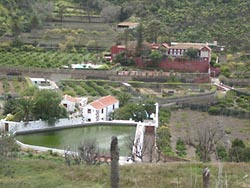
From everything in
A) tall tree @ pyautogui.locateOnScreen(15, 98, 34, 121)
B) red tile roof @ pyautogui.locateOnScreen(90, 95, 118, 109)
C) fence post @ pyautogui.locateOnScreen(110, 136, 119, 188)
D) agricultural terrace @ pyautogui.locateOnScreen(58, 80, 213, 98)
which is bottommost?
agricultural terrace @ pyautogui.locateOnScreen(58, 80, 213, 98)

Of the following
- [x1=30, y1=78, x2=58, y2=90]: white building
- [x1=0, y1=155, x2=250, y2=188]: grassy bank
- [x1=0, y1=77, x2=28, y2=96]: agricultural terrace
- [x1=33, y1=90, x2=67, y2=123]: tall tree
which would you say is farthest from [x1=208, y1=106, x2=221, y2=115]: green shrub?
[x1=0, y1=155, x2=250, y2=188]: grassy bank

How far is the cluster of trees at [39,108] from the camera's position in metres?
22.8

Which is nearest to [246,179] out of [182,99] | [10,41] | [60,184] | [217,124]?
[60,184]

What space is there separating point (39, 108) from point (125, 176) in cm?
1236

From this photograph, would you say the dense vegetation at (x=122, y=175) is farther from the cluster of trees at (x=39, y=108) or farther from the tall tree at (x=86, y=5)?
the tall tree at (x=86, y=5)

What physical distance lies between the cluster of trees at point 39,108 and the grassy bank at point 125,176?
33.0ft

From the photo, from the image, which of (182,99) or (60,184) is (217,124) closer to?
(182,99)

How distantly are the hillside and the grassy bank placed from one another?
3210 centimetres

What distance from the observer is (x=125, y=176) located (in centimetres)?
1155

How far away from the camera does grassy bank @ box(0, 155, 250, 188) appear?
36.0 feet

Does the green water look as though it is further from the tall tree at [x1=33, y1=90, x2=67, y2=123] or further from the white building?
the white building

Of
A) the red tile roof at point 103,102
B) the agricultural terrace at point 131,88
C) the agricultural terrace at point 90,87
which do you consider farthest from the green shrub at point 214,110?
the red tile roof at point 103,102

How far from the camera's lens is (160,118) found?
88.5ft

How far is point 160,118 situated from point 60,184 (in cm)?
1622
